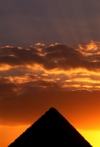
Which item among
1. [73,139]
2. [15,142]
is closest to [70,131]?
[73,139]

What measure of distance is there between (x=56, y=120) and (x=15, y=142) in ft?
9.92

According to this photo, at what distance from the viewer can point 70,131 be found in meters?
39.4

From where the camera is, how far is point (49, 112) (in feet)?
131

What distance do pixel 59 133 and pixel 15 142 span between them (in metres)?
2.88

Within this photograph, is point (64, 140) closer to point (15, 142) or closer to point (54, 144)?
point (54, 144)

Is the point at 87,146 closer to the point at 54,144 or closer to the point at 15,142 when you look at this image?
the point at 54,144

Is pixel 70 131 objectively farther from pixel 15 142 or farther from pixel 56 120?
pixel 15 142

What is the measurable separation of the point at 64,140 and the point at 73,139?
2.40ft

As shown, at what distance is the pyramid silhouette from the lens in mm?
38594

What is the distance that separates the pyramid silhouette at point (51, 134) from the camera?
38594mm

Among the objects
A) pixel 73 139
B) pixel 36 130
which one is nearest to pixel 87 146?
pixel 73 139

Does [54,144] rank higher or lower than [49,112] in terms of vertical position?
lower

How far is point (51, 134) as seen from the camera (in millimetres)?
38938

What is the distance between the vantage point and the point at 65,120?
39.8m
